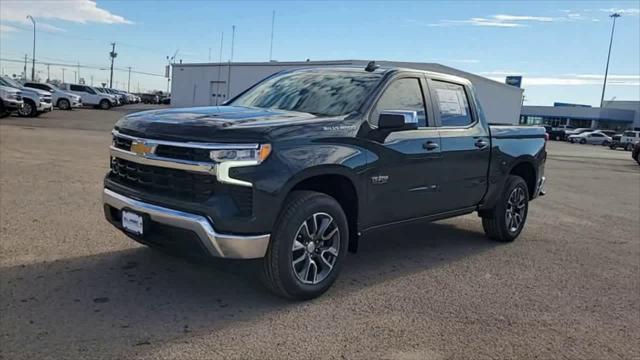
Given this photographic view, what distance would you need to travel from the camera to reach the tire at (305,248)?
4.21m

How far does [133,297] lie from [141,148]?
1.15 metres

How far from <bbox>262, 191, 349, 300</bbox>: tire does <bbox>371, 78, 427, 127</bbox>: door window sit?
99 centimetres

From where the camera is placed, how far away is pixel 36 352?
3.39 meters

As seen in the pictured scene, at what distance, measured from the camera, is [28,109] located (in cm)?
2586

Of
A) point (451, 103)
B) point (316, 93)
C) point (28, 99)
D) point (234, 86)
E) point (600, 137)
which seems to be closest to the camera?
point (316, 93)

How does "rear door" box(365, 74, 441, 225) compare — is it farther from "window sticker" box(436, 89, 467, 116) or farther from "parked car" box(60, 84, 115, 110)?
"parked car" box(60, 84, 115, 110)

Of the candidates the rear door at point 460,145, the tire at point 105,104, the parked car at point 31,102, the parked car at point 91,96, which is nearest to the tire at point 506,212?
the rear door at point 460,145

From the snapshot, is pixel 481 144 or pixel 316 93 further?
pixel 481 144

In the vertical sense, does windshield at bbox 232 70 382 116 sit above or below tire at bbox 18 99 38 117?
above

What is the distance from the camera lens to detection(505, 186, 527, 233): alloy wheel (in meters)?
6.98

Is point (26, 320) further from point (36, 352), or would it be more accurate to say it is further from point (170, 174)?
point (170, 174)

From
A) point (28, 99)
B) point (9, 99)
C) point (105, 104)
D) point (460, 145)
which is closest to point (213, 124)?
point (460, 145)

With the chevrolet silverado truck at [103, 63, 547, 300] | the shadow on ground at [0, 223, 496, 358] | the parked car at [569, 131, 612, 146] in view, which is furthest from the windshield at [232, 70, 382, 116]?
the parked car at [569, 131, 612, 146]

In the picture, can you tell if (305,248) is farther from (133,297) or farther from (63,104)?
(63,104)
